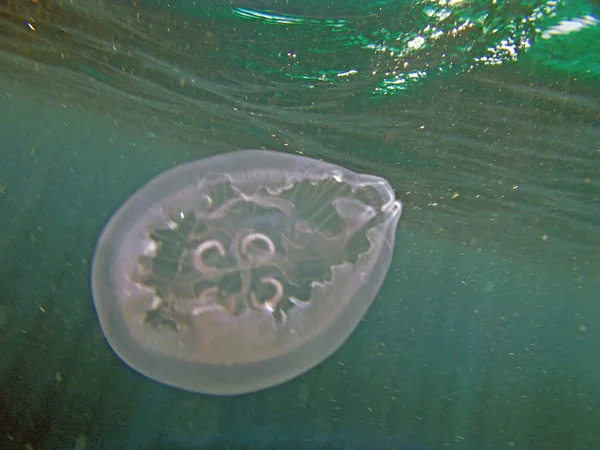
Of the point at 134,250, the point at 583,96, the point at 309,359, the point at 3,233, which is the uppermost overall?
the point at 583,96

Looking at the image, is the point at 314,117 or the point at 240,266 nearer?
the point at 240,266

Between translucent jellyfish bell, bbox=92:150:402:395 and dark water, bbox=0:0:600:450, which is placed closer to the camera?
translucent jellyfish bell, bbox=92:150:402:395

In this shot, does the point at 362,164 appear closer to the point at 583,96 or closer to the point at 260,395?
the point at 583,96

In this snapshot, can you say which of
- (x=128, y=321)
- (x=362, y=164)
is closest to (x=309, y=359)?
(x=128, y=321)

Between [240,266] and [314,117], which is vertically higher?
[314,117]

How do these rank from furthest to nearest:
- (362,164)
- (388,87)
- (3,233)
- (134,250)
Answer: (3,233)
(362,164)
(388,87)
(134,250)

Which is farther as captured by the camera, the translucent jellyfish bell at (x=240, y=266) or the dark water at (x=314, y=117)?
the dark water at (x=314, y=117)

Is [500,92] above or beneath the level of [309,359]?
above

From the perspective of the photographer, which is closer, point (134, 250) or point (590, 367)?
point (134, 250)
